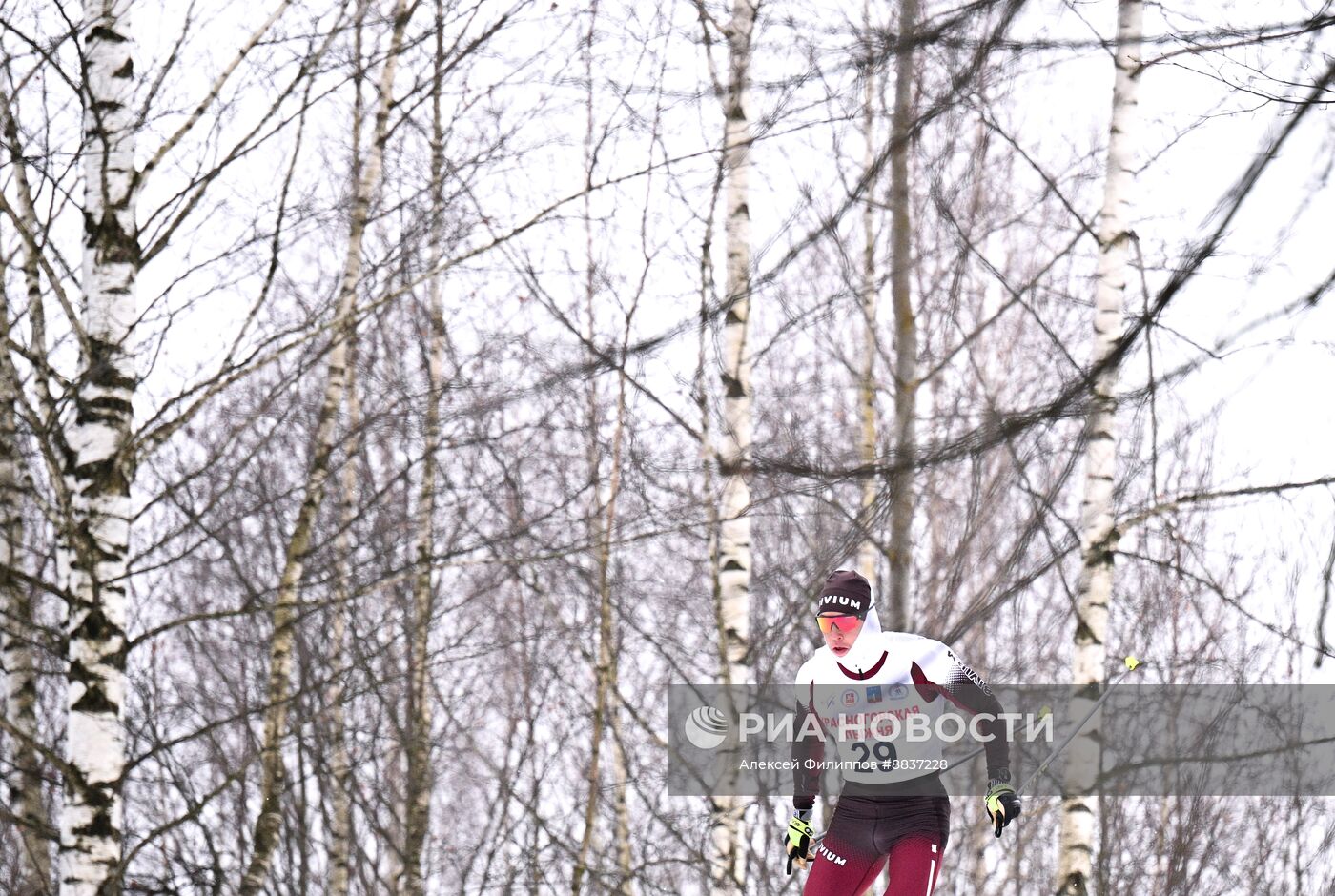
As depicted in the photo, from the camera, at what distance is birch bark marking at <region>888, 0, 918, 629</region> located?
242 cm

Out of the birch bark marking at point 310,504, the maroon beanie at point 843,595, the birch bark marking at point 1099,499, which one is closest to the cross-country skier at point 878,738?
the maroon beanie at point 843,595

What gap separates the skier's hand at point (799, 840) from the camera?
3611 millimetres

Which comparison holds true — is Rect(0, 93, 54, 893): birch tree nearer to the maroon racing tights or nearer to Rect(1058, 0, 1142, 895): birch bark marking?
the maroon racing tights

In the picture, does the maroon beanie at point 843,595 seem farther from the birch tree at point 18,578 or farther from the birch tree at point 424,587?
the birch tree at point 424,587

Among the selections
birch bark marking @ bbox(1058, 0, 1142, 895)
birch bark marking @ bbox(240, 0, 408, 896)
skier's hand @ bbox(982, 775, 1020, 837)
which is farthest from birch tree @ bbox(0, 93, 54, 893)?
birch bark marking @ bbox(1058, 0, 1142, 895)

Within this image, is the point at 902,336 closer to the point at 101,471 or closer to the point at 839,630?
the point at 839,630

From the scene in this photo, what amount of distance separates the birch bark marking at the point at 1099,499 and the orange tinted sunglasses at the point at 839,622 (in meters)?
2.43

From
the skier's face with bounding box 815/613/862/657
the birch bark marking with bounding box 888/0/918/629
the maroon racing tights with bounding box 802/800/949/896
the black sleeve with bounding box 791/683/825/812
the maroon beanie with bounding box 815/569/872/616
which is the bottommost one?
the maroon racing tights with bounding box 802/800/949/896

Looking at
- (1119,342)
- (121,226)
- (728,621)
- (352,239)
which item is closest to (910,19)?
(1119,342)

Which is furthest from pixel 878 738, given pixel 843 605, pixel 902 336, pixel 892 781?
pixel 902 336

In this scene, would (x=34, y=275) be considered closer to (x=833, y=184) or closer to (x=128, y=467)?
(x=128, y=467)

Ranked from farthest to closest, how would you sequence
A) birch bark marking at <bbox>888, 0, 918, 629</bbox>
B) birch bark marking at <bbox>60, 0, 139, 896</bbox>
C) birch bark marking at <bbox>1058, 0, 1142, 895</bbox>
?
birch bark marking at <bbox>1058, 0, 1142, 895</bbox> → birch bark marking at <bbox>60, 0, 139, 896</bbox> → birch bark marking at <bbox>888, 0, 918, 629</bbox>

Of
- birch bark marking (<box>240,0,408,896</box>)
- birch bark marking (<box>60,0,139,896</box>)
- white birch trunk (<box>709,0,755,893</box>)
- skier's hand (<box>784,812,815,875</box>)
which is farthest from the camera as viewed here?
birch bark marking (<box>240,0,408,896</box>)

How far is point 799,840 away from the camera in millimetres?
3625
